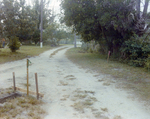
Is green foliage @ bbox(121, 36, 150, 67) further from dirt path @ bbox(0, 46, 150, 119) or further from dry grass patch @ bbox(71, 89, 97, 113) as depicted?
dry grass patch @ bbox(71, 89, 97, 113)

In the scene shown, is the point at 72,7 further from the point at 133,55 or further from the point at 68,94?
the point at 68,94

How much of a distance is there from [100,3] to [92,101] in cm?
1076

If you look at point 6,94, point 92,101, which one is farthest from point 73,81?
point 6,94

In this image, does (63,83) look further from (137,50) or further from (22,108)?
(137,50)

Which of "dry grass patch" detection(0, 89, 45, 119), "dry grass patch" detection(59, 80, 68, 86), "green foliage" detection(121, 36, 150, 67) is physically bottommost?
"dry grass patch" detection(59, 80, 68, 86)

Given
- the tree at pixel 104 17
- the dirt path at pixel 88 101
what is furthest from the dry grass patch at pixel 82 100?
the tree at pixel 104 17

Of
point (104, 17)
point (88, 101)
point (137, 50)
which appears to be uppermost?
point (104, 17)

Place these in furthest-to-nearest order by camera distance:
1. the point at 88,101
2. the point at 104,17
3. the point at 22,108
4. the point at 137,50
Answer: the point at 104,17
the point at 137,50
the point at 88,101
the point at 22,108

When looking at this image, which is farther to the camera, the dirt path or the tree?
the tree

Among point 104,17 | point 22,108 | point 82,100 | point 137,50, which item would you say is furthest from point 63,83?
point 104,17

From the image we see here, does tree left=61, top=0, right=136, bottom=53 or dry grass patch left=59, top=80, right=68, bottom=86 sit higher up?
tree left=61, top=0, right=136, bottom=53

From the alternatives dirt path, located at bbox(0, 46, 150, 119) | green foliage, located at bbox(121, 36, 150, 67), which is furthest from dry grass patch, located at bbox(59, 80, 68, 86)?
green foliage, located at bbox(121, 36, 150, 67)

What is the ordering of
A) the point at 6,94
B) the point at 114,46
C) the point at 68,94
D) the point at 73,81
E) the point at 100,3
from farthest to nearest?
the point at 114,46, the point at 100,3, the point at 73,81, the point at 68,94, the point at 6,94

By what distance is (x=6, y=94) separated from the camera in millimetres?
5621
